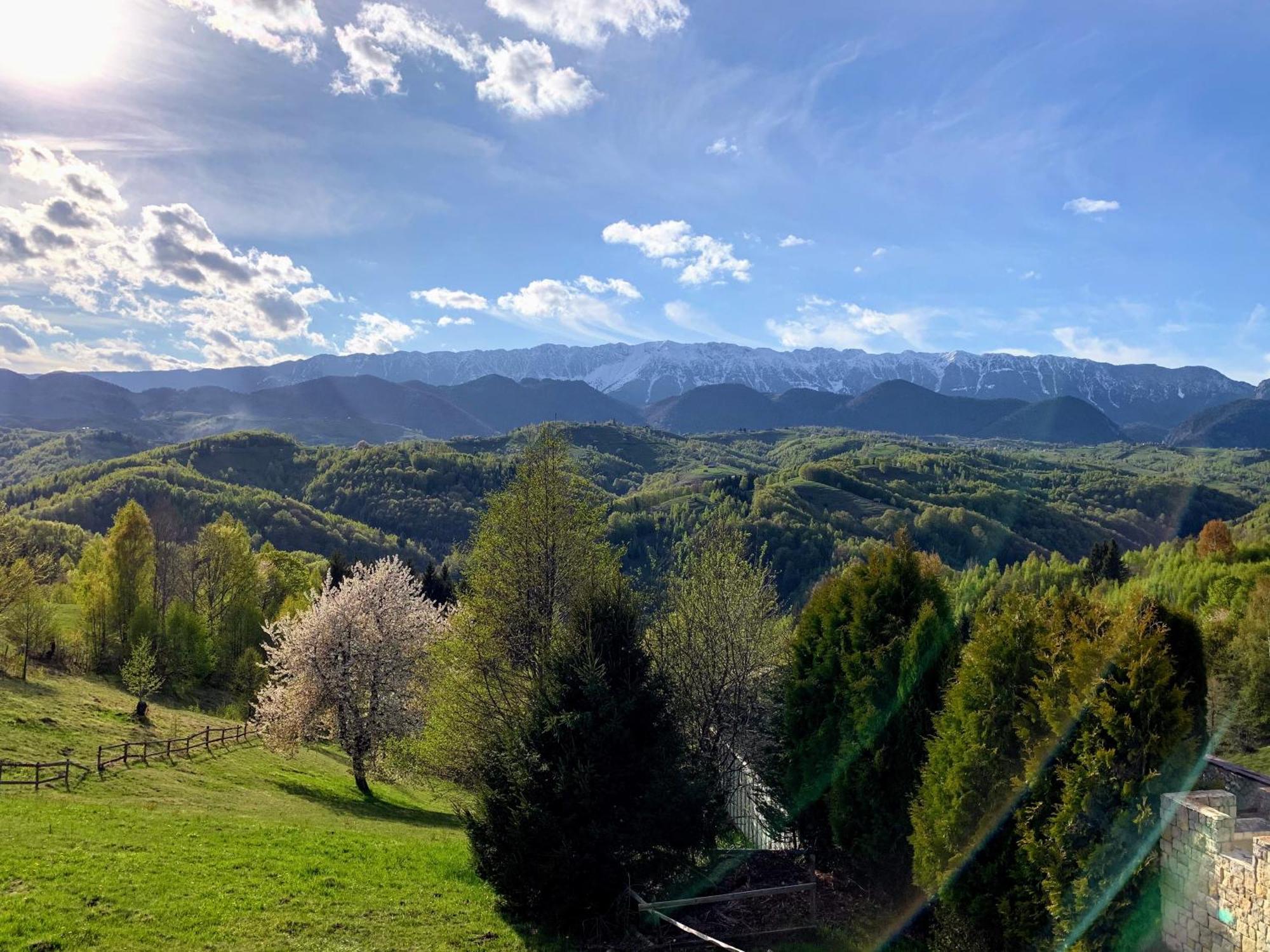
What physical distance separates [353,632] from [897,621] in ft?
82.9

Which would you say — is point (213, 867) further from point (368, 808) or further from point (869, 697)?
point (869, 697)

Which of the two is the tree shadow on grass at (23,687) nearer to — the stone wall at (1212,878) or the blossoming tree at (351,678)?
the blossoming tree at (351,678)

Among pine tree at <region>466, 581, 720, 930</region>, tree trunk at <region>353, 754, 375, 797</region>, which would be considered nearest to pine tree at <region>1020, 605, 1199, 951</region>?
pine tree at <region>466, 581, 720, 930</region>

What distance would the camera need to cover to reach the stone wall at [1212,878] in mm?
10086

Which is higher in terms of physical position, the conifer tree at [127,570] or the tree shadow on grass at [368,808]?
the conifer tree at [127,570]

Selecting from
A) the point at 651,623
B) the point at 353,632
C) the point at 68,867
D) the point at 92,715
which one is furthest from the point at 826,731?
the point at 92,715

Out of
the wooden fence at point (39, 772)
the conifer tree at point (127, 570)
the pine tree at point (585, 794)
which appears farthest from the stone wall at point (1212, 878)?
the conifer tree at point (127, 570)

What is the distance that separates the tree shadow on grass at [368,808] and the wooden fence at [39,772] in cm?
770

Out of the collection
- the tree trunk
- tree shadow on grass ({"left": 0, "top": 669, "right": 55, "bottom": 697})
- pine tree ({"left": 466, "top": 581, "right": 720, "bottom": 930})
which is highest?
pine tree ({"left": 466, "top": 581, "right": 720, "bottom": 930})

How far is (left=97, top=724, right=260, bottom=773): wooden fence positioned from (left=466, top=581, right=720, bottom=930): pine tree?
19.3 metres

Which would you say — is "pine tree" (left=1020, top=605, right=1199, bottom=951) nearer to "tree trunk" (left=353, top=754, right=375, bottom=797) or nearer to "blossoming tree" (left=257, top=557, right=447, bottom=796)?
"blossoming tree" (left=257, top=557, right=447, bottom=796)

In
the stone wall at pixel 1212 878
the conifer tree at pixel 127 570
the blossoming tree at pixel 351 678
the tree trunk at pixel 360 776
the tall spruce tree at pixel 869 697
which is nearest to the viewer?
the stone wall at pixel 1212 878

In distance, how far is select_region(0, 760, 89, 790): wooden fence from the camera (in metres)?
21.9

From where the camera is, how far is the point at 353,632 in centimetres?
3278
